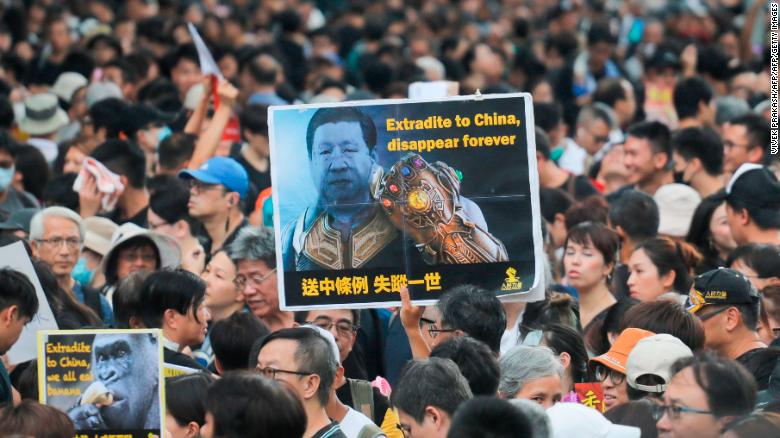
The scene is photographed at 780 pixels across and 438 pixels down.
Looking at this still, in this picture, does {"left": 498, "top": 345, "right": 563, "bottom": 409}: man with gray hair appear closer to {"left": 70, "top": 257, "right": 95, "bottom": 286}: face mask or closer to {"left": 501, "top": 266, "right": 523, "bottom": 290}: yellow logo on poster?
{"left": 501, "top": 266, "right": 523, "bottom": 290}: yellow logo on poster

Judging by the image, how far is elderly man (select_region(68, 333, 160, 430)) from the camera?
20.4 ft

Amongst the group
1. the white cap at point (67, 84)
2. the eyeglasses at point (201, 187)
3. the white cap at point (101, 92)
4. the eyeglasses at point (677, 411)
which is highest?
the white cap at point (67, 84)

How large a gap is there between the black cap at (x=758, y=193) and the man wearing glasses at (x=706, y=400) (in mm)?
4366

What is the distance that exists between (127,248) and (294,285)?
231 cm

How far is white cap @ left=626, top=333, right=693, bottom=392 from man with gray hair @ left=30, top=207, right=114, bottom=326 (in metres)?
3.53

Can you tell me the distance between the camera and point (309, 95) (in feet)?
55.8

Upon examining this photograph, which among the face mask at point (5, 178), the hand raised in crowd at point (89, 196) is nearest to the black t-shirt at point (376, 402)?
the hand raised in crowd at point (89, 196)

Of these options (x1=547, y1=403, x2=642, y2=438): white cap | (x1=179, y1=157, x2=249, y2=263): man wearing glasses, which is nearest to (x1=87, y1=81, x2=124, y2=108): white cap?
(x1=179, y1=157, x2=249, y2=263): man wearing glasses

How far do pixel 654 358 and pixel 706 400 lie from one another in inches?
43.1

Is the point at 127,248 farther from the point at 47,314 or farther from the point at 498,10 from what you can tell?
the point at 498,10

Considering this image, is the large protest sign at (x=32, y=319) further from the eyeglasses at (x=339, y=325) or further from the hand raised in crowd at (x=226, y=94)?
the hand raised in crowd at (x=226, y=94)

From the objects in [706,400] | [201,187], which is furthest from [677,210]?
[706,400]

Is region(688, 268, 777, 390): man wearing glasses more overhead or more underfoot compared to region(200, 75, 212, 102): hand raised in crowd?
more underfoot

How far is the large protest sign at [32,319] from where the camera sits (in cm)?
773
